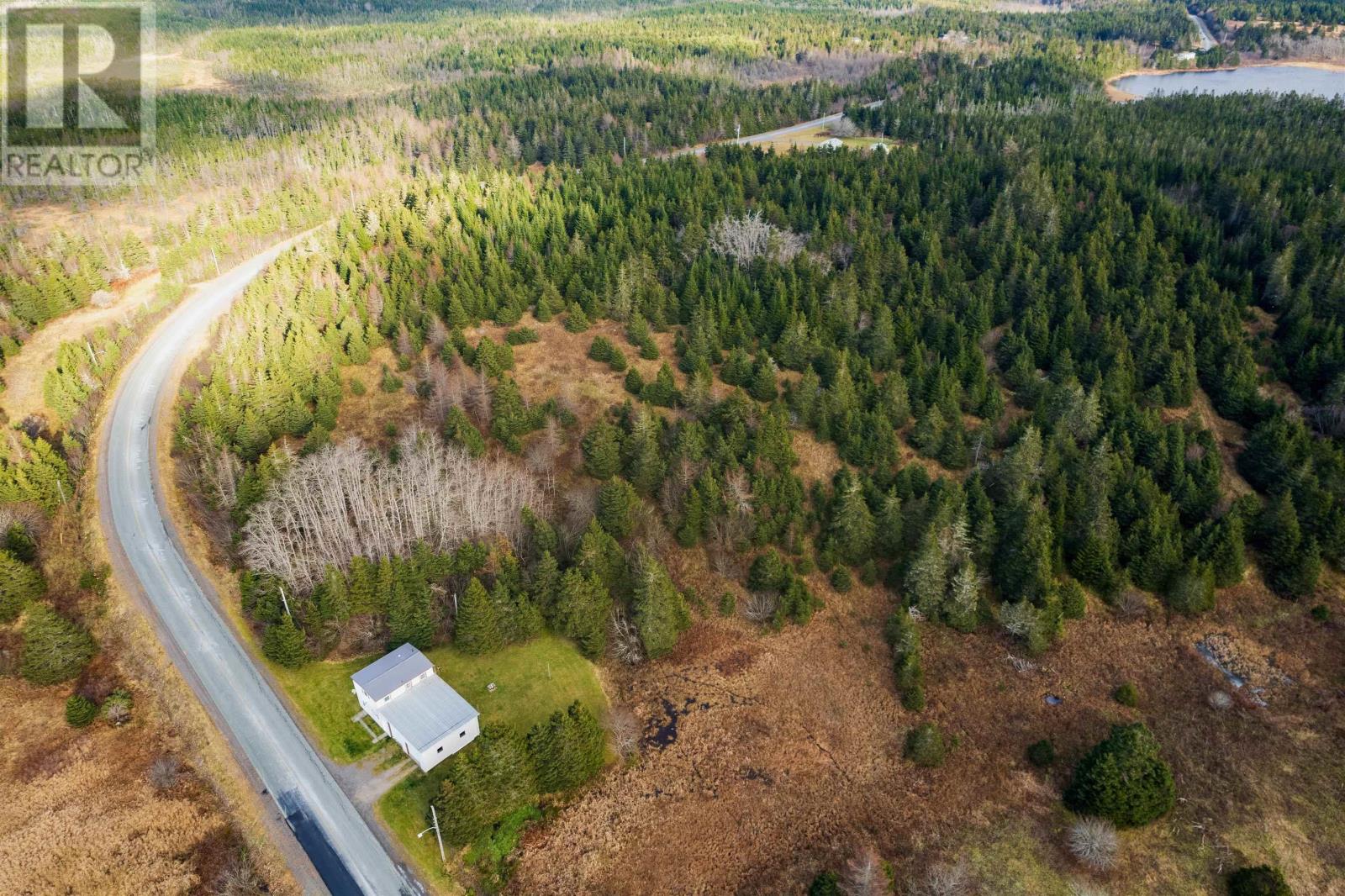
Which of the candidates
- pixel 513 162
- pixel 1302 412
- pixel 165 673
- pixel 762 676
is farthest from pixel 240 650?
pixel 513 162

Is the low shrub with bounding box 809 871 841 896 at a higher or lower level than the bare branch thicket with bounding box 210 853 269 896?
higher

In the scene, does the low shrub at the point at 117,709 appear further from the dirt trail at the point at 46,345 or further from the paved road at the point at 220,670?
the dirt trail at the point at 46,345

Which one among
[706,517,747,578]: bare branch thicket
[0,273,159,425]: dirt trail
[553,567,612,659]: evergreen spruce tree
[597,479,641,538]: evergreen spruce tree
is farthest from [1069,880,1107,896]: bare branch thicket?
[0,273,159,425]: dirt trail

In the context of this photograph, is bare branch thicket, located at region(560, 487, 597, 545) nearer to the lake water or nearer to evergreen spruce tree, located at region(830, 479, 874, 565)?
evergreen spruce tree, located at region(830, 479, 874, 565)

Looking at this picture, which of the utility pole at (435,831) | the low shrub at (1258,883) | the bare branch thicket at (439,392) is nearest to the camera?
the low shrub at (1258,883)

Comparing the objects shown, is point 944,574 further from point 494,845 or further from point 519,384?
point 519,384

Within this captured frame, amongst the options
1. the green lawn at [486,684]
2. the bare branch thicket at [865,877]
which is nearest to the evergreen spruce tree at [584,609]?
the green lawn at [486,684]

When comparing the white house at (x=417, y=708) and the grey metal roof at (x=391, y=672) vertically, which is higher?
the grey metal roof at (x=391, y=672)
